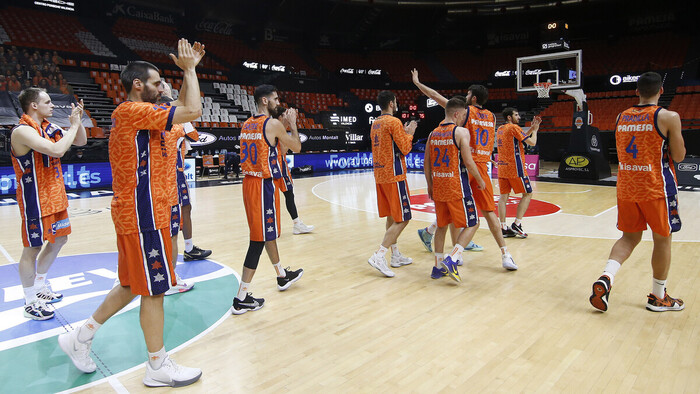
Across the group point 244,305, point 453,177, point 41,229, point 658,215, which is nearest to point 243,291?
point 244,305

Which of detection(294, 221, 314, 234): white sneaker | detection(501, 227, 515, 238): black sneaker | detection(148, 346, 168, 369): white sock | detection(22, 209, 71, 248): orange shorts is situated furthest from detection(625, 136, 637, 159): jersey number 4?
detection(22, 209, 71, 248): orange shorts

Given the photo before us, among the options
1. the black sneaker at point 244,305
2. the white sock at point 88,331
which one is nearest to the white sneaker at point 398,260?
the black sneaker at point 244,305

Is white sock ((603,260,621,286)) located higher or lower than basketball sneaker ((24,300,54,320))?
higher

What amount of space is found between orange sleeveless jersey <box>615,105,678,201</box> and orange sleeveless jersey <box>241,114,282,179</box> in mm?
3042

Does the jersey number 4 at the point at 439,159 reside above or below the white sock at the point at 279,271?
above

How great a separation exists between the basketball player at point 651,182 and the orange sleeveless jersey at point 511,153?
268cm

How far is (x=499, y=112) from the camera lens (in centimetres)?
2641

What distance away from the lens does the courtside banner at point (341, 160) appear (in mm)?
18734

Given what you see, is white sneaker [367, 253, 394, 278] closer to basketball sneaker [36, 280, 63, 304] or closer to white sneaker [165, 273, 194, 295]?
white sneaker [165, 273, 194, 295]

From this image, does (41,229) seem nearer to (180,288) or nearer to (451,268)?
(180,288)

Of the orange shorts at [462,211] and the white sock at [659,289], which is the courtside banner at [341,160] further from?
the white sock at [659,289]

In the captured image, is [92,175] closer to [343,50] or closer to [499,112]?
[343,50]

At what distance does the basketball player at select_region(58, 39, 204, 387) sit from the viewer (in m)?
2.47

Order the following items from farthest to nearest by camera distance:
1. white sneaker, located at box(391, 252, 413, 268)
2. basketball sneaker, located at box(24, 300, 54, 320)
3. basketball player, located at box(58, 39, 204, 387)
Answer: white sneaker, located at box(391, 252, 413, 268), basketball sneaker, located at box(24, 300, 54, 320), basketball player, located at box(58, 39, 204, 387)
